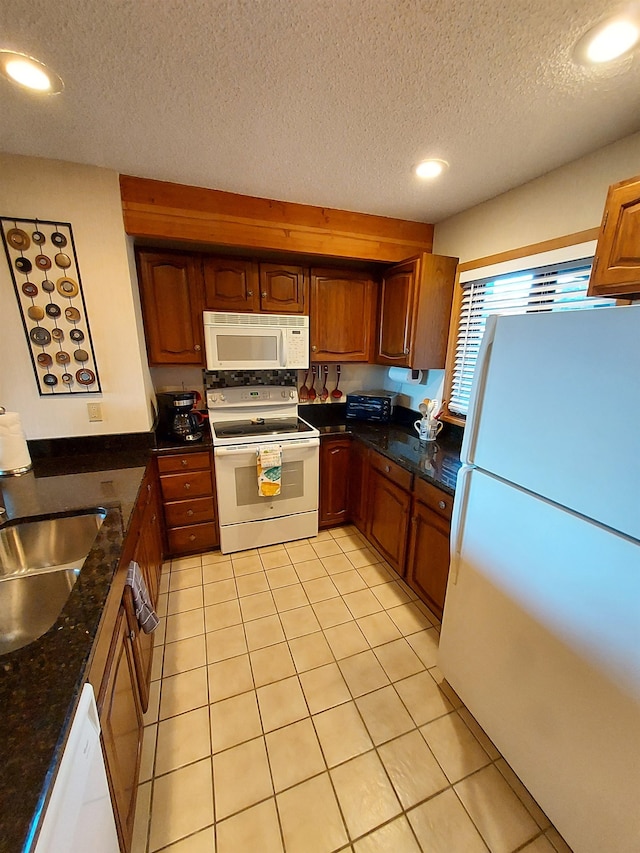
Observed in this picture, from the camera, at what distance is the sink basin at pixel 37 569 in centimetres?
107

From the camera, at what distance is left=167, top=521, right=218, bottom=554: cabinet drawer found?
92.8 inches

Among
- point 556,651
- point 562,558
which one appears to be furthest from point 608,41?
point 556,651

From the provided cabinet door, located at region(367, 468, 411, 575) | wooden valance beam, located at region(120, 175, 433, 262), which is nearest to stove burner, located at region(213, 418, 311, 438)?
cabinet door, located at region(367, 468, 411, 575)

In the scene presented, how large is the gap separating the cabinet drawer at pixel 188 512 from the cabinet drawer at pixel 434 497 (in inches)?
56.3

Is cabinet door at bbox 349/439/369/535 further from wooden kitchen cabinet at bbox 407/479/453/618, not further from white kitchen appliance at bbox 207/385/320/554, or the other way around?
wooden kitchen cabinet at bbox 407/479/453/618

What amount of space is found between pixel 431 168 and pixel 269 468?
196 centimetres

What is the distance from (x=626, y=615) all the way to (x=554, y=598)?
19 cm

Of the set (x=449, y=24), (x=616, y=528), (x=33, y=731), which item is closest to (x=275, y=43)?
(x=449, y=24)

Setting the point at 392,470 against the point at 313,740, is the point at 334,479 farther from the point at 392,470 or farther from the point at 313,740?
the point at 313,740

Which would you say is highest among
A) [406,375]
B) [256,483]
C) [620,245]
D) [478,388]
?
[620,245]

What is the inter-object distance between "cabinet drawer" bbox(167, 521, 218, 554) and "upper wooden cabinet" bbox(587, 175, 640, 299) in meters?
2.54

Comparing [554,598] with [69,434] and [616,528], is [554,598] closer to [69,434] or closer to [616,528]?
[616,528]

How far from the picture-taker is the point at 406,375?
8.76 ft

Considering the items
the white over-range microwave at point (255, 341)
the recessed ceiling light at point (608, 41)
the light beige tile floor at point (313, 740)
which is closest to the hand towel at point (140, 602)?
the light beige tile floor at point (313, 740)
